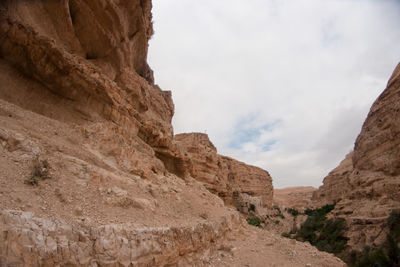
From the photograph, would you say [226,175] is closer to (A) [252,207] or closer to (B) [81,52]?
(A) [252,207]

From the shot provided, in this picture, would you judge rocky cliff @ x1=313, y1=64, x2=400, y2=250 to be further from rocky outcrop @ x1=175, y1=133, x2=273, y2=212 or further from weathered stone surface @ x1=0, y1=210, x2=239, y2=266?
weathered stone surface @ x1=0, y1=210, x2=239, y2=266

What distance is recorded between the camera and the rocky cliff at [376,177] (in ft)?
49.0

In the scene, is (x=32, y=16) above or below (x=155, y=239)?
above

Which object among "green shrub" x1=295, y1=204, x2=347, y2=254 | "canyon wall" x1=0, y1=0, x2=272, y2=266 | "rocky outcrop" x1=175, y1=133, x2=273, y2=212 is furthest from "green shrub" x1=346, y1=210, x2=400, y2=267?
"rocky outcrop" x1=175, y1=133, x2=273, y2=212

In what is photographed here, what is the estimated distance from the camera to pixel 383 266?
953 cm

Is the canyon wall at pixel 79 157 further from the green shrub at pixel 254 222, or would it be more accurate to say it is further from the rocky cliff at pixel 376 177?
the green shrub at pixel 254 222

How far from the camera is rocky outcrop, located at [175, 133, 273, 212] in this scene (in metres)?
20.5

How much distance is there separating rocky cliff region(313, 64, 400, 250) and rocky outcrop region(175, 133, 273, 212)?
1087cm

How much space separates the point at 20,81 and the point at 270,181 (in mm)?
40792

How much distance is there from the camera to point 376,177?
60.3 feet

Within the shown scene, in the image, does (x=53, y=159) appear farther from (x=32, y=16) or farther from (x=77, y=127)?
(x=32, y=16)

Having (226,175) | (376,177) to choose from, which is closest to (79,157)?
(376,177)

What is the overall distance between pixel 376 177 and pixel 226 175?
48.8 feet

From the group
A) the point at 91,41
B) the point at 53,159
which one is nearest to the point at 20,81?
the point at 53,159
